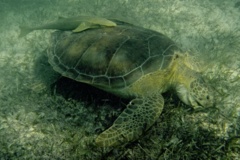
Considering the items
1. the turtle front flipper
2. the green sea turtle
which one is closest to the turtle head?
the green sea turtle

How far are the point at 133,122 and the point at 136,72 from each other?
0.73 meters

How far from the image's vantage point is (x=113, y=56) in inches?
128

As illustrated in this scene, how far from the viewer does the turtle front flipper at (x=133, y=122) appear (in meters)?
2.54

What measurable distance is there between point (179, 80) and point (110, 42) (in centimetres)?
116

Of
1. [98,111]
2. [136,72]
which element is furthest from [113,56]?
[98,111]

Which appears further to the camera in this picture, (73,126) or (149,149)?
(73,126)

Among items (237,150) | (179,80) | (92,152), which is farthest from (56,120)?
(237,150)

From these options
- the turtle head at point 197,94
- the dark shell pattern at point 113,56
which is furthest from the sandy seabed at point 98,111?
the dark shell pattern at point 113,56

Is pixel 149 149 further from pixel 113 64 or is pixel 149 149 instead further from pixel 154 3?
pixel 154 3

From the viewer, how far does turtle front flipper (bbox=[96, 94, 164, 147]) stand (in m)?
2.54

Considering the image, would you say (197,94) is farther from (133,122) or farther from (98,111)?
(98,111)

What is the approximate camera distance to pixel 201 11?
21.4 feet

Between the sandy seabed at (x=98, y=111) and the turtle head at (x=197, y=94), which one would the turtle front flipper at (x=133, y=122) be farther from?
the turtle head at (x=197, y=94)

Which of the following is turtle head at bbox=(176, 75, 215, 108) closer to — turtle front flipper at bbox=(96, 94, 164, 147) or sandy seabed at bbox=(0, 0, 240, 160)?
sandy seabed at bbox=(0, 0, 240, 160)
